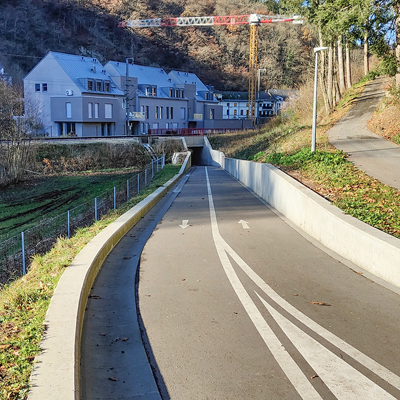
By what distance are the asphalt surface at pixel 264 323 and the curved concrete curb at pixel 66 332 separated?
79cm

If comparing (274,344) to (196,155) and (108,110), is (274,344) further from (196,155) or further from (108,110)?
(108,110)

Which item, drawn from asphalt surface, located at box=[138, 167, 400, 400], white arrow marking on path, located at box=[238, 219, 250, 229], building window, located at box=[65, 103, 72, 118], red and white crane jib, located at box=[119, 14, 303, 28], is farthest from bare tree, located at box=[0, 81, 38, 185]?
red and white crane jib, located at box=[119, 14, 303, 28]

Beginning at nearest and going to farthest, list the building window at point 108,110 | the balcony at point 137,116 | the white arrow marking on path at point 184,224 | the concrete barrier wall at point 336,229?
the concrete barrier wall at point 336,229 < the white arrow marking on path at point 184,224 < the building window at point 108,110 < the balcony at point 137,116

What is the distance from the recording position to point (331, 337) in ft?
18.4

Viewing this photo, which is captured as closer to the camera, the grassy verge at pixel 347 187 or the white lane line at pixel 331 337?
the white lane line at pixel 331 337

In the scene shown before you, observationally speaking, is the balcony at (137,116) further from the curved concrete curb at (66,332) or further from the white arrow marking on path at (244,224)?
the curved concrete curb at (66,332)

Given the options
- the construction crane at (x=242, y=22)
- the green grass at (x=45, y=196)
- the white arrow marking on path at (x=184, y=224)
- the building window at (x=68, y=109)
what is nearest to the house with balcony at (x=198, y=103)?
the construction crane at (x=242, y=22)

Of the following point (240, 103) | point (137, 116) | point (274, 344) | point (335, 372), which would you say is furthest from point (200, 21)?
→ point (335, 372)

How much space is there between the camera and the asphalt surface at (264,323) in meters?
4.58

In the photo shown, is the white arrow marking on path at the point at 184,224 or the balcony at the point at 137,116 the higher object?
the balcony at the point at 137,116

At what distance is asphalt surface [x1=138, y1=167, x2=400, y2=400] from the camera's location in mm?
4578

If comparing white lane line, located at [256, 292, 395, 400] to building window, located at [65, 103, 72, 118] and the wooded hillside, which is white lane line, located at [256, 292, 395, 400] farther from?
the wooded hillside

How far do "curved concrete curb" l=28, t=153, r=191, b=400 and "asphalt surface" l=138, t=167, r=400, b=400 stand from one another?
79cm

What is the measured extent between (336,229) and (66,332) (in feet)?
20.1
